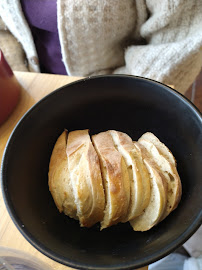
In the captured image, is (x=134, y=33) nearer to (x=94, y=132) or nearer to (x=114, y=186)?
(x=94, y=132)

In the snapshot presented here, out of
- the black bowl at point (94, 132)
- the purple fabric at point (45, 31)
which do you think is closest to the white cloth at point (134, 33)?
the purple fabric at point (45, 31)

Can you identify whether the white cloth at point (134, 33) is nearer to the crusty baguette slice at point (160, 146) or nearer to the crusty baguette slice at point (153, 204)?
the crusty baguette slice at point (160, 146)

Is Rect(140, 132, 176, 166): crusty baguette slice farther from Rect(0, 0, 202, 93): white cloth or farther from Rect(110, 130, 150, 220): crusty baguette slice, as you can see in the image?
Rect(0, 0, 202, 93): white cloth

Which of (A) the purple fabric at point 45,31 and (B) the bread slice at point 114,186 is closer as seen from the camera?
(B) the bread slice at point 114,186

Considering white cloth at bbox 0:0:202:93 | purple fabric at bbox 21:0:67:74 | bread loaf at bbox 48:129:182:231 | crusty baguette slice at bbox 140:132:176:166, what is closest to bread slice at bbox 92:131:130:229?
bread loaf at bbox 48:129:182:231

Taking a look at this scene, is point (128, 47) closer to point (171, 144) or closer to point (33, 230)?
point (171, 144)

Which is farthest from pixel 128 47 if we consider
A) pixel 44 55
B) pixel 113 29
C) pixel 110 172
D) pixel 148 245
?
pixel 148 245

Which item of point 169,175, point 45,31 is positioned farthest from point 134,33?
point 169,175
